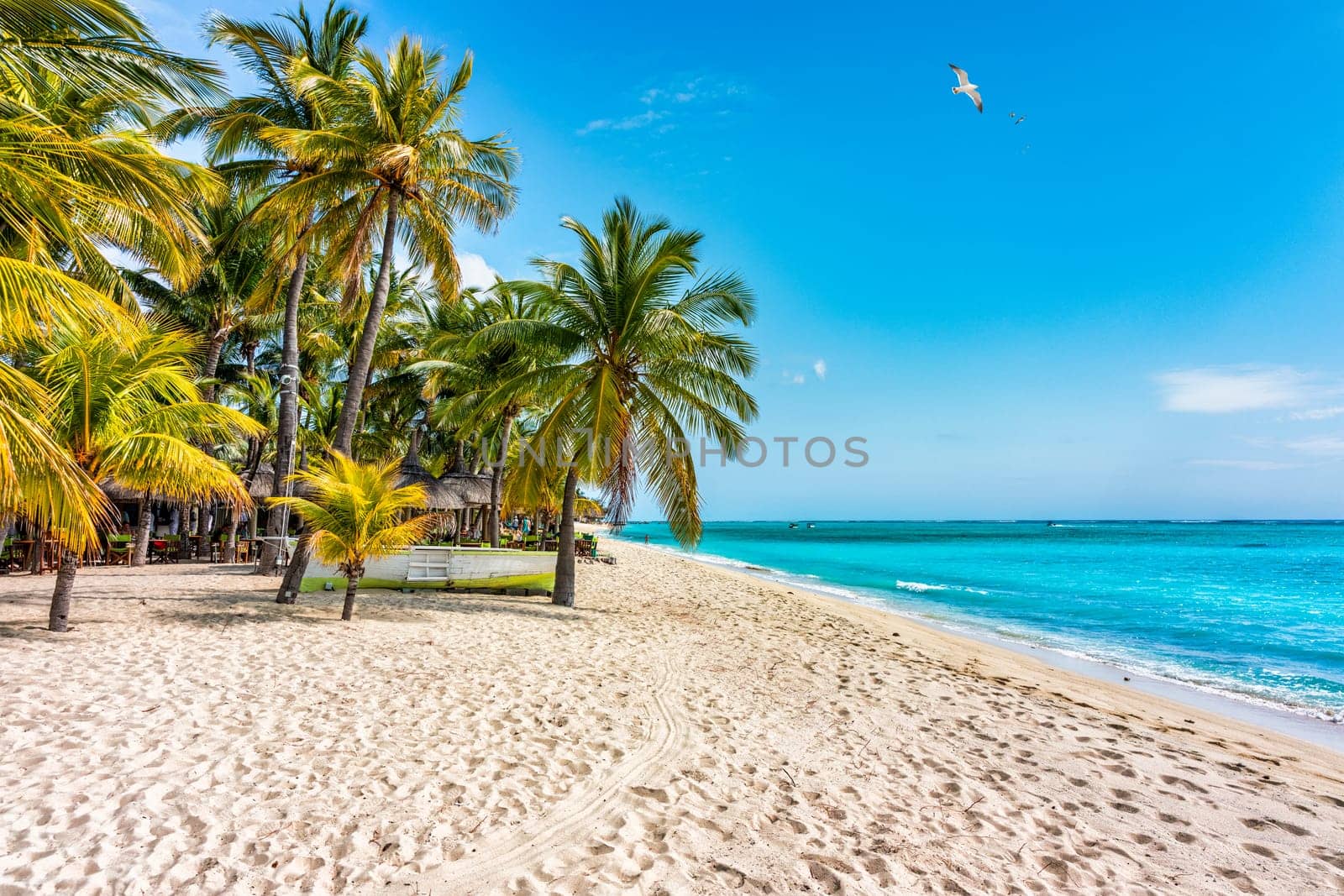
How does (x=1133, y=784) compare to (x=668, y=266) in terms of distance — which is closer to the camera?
(x=1133, y=784)

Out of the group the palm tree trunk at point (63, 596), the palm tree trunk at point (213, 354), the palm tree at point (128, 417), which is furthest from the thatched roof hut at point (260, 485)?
the palm tree trunk at point (63, 596)

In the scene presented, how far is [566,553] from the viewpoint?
36.4 ft

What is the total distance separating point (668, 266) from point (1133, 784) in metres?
8.73

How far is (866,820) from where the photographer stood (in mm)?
3568

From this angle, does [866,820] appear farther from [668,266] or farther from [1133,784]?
[668,266]

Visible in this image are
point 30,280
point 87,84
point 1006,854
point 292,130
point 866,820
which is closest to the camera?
point 1006,854

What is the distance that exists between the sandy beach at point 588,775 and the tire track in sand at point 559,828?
0.06ft

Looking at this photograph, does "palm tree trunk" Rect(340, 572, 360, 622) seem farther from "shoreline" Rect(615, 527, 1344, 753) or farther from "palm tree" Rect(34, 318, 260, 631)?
"shoreline" Rect(615, 527, 1344, 753)

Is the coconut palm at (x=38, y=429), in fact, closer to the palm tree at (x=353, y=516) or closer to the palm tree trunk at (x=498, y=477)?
the palm tree at (x=353, y=516)

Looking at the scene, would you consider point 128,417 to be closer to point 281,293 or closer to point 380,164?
point 380,164

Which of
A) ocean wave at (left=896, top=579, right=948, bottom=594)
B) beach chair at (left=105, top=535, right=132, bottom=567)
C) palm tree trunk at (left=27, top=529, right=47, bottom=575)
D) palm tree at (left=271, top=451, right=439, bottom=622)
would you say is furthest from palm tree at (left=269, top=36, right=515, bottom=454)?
ocean wave at (left=896, top=579, right=948, bottom=594)

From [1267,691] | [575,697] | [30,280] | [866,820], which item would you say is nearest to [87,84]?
[30,280]

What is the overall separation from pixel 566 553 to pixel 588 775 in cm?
733

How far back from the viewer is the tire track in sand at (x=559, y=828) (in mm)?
2782
